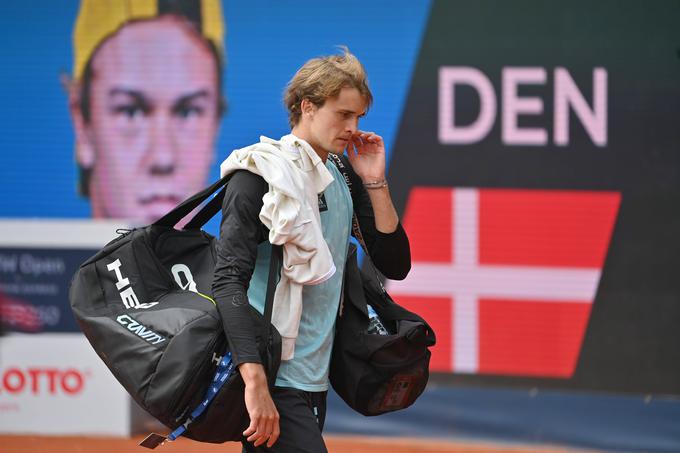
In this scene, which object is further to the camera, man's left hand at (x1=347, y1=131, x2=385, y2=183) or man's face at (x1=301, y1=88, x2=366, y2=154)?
man's left hand at (x1=347, y1=131, x2=385, y2=183)

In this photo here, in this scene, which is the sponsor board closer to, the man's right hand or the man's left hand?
the man's left hand

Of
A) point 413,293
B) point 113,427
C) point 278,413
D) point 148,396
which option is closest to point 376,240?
point 278,413

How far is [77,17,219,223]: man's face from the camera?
802cm

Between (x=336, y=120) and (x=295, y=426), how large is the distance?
0.81 metres

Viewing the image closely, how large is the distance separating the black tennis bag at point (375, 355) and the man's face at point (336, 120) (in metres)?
0.40

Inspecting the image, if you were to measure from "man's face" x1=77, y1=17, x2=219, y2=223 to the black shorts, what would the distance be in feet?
17.8

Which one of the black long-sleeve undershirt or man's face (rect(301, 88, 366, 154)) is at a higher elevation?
man's face (rect(301, 88, 366, 154))

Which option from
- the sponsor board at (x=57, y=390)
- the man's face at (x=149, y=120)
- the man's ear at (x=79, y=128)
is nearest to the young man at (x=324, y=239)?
the sponsor board at (x=57, y=390)

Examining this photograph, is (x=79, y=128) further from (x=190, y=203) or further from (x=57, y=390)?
(x=190, y=203)

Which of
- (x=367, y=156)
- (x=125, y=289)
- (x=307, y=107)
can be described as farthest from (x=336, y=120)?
(x=125, y=289)

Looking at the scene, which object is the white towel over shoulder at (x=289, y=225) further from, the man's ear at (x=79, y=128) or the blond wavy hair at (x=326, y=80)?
the man's ear at (x=79, y=128)

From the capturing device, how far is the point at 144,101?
26.5ft

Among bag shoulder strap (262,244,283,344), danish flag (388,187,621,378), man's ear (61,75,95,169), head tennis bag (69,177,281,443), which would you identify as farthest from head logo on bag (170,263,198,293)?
man's ear (61,75,95,169)

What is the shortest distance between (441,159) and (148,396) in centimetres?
537
